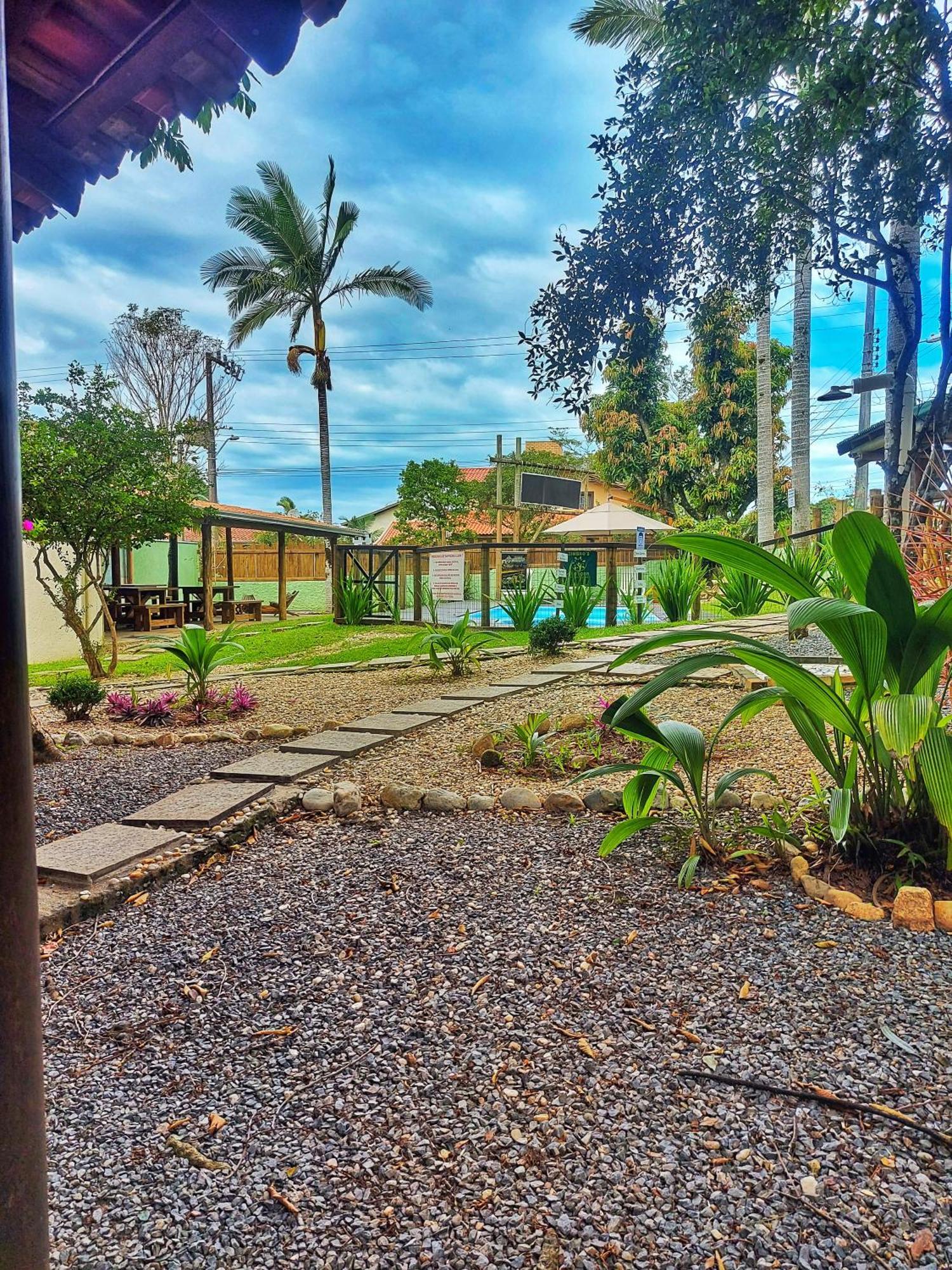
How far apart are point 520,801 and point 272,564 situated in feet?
54.4

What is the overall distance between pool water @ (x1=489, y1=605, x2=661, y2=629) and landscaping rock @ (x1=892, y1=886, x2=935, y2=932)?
7.19 meters

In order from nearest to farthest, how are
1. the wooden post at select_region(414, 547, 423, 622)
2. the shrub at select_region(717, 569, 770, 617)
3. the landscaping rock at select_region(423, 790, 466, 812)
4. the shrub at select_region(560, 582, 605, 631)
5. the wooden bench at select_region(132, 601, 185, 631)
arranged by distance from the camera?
the landscaping rock at select_region(423, 790, 466, 812) → the shrub at select_region(560, 582, 605, 631) → the shrub at select_region(717, 569, 770, 617) → the wooden post at select_region(414, 547, 423, 622) → the wooden bench at select_region(132, 601, 185, 631)

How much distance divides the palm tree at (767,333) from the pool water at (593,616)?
1.65 m

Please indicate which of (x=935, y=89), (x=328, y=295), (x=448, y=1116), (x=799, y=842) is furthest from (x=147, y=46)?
(x=328, y=295)

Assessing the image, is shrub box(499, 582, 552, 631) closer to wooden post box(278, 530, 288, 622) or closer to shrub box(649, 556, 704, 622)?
shrub box(649, 556, 704, 622)

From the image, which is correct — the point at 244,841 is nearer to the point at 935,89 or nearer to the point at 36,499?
the point at 935,89

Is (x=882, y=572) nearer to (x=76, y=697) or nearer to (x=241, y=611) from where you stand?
(x=76, y=697)

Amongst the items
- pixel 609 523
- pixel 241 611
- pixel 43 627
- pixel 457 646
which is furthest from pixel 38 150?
pixel 241 611

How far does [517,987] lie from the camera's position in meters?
1.23

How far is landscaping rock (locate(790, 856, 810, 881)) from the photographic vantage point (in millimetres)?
1521

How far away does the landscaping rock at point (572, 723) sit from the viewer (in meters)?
3.11

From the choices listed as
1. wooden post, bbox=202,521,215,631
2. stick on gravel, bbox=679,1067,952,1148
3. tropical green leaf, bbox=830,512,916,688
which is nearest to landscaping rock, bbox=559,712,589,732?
tropical green leaf, bbox=830,512,916,688

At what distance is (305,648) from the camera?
763 centimetres

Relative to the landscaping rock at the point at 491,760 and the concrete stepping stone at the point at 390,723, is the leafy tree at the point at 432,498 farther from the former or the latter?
the landscaping rock at the point at 491,760
